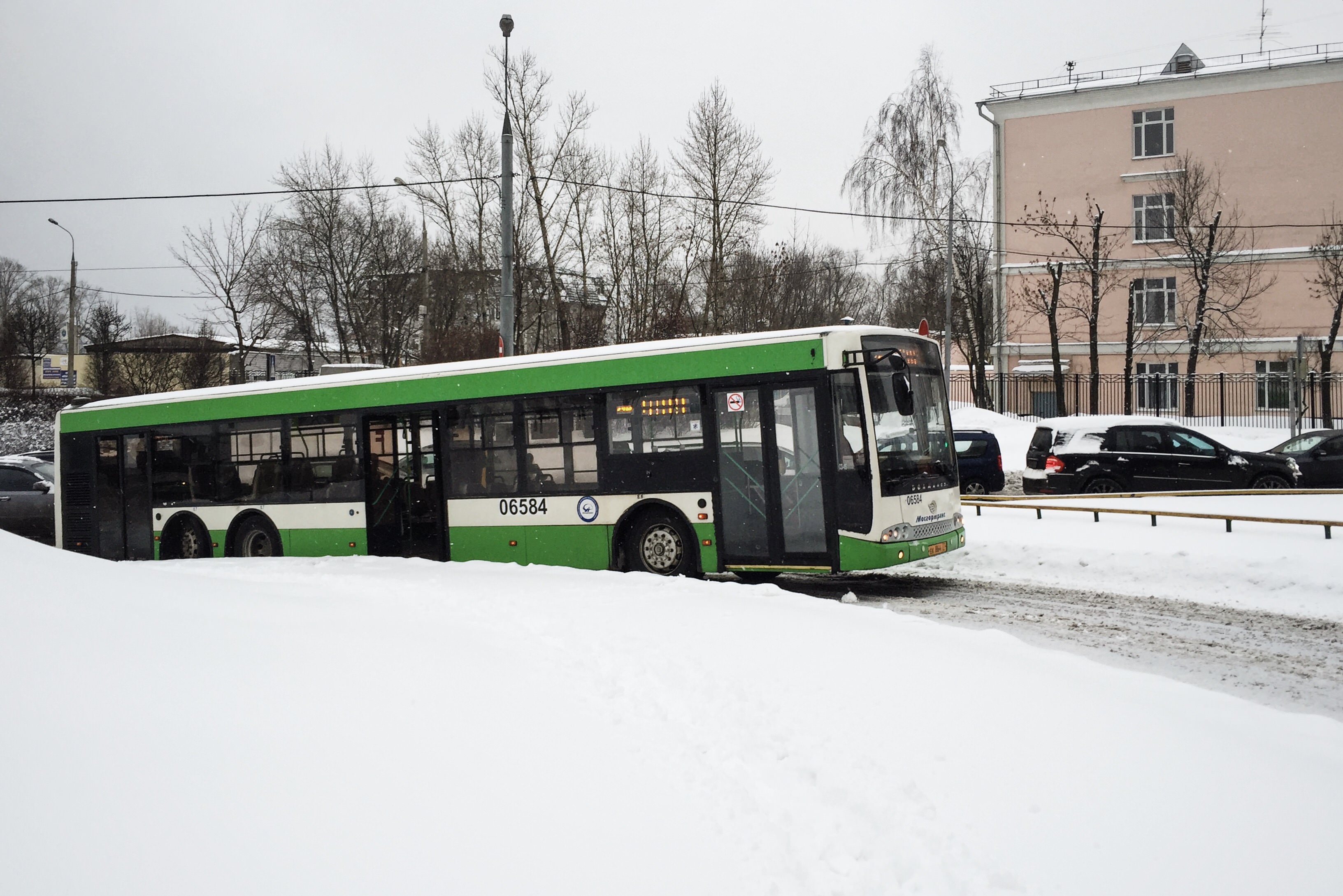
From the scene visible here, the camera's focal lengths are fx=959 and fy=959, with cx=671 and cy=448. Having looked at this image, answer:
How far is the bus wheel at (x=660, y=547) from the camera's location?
37.1ft

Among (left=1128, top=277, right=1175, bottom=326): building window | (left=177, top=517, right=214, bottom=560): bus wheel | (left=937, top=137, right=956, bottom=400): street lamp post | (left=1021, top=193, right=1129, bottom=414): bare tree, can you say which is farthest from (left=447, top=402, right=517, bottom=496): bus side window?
(left=1128, top=277, right=1175, bottom=326): building window

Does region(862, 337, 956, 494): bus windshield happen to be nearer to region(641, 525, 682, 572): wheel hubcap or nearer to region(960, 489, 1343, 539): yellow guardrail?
region(641, 525, 682, 572): wheel hubcap

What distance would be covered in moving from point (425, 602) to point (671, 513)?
3549 millimetres

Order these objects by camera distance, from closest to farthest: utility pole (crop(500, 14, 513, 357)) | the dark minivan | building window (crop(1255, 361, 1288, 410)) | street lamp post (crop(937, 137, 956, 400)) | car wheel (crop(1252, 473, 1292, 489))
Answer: utility pole (crop(500, 14, 513, 357)) → car wheel (crop(1252, 473, 1292, 489)) → the dark minivan → street lamp post (crop(937, 137, 956, 400)) → building window (crop(1255, 361, 1288, 410))

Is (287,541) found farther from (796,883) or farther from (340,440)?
(796,883)

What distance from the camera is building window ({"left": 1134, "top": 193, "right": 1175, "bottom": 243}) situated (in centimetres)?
3856

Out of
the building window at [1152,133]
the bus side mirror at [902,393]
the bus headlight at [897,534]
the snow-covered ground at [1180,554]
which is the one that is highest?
the building window at [1152,133]

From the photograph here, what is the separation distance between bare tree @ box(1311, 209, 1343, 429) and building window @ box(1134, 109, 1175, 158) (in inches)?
265

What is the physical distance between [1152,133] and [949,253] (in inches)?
527

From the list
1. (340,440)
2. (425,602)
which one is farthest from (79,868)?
(340,440)

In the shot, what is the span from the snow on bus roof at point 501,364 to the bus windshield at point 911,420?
12.7 inches

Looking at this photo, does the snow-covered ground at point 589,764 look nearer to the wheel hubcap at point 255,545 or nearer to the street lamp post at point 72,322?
the wheel hubcap at point 255,545

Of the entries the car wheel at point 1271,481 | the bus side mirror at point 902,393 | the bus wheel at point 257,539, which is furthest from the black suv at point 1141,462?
the bus wheel at point 257,539

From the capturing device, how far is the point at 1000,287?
1646 inches
